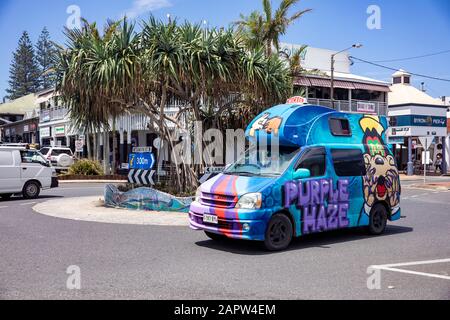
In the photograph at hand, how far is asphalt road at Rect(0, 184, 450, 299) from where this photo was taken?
5973 millimetres

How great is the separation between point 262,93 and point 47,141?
1443 inches

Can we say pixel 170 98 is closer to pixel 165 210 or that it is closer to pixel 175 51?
pixel 175 51

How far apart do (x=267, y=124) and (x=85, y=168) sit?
2223 cm

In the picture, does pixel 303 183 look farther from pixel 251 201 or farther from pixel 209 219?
pixel 209 219

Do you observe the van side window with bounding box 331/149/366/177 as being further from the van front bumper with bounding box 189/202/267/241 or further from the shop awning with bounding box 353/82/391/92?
the shop awning with bounding box 353/82/391/92

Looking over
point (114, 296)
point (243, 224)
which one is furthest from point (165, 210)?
point (114, 296)

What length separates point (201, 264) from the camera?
7.52 metres

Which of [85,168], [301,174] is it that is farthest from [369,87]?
[301,174]

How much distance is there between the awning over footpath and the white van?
736 inches

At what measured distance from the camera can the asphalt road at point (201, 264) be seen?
5.97 m

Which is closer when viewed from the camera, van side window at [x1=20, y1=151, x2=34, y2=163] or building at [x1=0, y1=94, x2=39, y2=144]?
van side window at [x1=20, y1=151, x2=34, y2=163]

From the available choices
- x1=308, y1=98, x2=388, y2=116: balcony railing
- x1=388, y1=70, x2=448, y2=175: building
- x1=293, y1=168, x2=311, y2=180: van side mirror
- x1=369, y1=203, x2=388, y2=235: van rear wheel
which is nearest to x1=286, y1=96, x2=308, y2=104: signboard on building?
x1=293, y1=168, x2=311, y2=180: van side mirror

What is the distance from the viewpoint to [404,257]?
820 centimetres

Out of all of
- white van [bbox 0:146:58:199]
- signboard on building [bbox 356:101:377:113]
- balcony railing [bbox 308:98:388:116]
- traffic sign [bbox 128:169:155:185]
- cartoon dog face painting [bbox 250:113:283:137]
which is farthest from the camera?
signboard on building [bbox 356:101:377:113]
